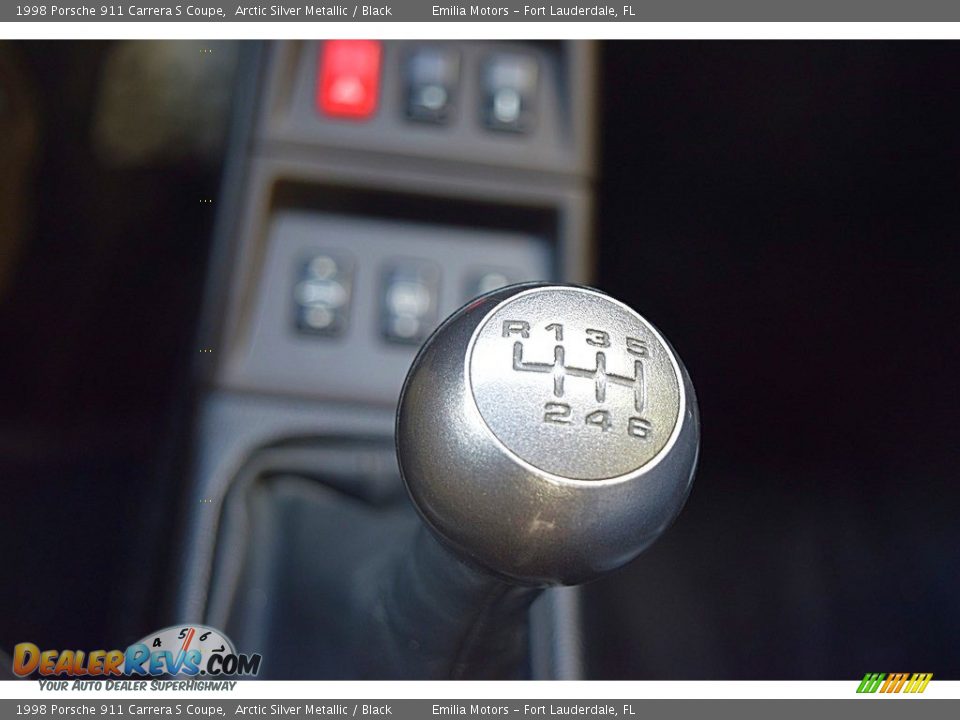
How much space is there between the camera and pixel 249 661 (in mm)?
396

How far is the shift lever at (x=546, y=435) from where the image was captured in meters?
0.25

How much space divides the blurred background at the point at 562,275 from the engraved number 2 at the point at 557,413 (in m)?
0.24

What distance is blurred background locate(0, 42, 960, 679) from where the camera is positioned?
0.51 m

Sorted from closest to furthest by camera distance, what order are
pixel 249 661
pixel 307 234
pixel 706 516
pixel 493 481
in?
pixel 493 481, pixel 249 661, pixel 307 234, pixel 706 516

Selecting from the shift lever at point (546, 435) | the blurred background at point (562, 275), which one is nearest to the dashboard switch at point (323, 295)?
the blurred background at point (562, 275)

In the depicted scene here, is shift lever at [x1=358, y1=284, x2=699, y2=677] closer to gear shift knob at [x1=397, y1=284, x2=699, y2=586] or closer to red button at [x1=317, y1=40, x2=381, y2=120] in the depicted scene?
gear shift knob at [x1=397, y1=284, x2=699, y2=586]

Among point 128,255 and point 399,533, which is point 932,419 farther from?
point 128,255

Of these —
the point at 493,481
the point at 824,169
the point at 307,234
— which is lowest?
the point at 493,481

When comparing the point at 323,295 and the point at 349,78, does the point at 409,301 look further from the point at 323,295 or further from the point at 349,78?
the point at 349,78

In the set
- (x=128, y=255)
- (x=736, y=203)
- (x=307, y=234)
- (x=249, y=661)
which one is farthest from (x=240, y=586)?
(x=736, y=203)

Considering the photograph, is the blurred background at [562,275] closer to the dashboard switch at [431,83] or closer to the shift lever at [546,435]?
the dashboard switch at [431,83]

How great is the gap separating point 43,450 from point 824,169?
1.90 feet

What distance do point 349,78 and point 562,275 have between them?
19 centimetres
